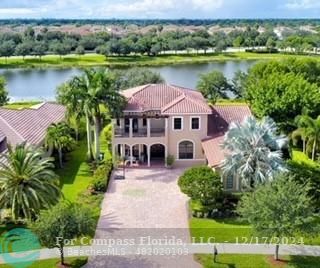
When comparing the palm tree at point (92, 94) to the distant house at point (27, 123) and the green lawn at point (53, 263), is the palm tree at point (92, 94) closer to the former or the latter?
the distant house at point (27, 123)

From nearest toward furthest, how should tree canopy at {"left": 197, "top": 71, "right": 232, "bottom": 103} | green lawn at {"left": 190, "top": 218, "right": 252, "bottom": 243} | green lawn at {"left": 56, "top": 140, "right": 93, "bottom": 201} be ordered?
green lawn at {"left": 190, "top": 218, "right": 252, "bottom": 243} < green lawn at {"left": 56, "top": 140, "right": 93, "bottom": 201} < tree canopy at {"left": 197, "top": 71, "right": 232, "bottom": 103}

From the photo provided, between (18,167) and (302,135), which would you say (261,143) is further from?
(18,167)

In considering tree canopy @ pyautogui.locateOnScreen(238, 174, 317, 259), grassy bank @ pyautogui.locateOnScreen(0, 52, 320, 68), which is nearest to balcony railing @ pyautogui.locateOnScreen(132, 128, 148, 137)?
tree canopy @ pyautogui.locateOnScreen(238, 174, 317, 259)

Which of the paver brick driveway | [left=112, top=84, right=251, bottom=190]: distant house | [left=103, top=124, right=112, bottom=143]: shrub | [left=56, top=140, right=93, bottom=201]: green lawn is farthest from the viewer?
[left=103, top=124, right=112, bottom=143]: shrub

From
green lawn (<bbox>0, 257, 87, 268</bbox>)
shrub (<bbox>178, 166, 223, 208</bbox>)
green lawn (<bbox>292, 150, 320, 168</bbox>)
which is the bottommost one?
green lawn (<bbox>0, 257, 87, 268</bbox>)

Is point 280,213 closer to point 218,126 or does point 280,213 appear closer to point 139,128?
point 218,126

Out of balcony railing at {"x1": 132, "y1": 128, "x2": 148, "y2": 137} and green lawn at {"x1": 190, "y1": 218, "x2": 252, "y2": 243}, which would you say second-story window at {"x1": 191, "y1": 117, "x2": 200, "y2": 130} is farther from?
green lawn at {"x1": 190, "y1": 218, "x2": 252, "y2": 243}
